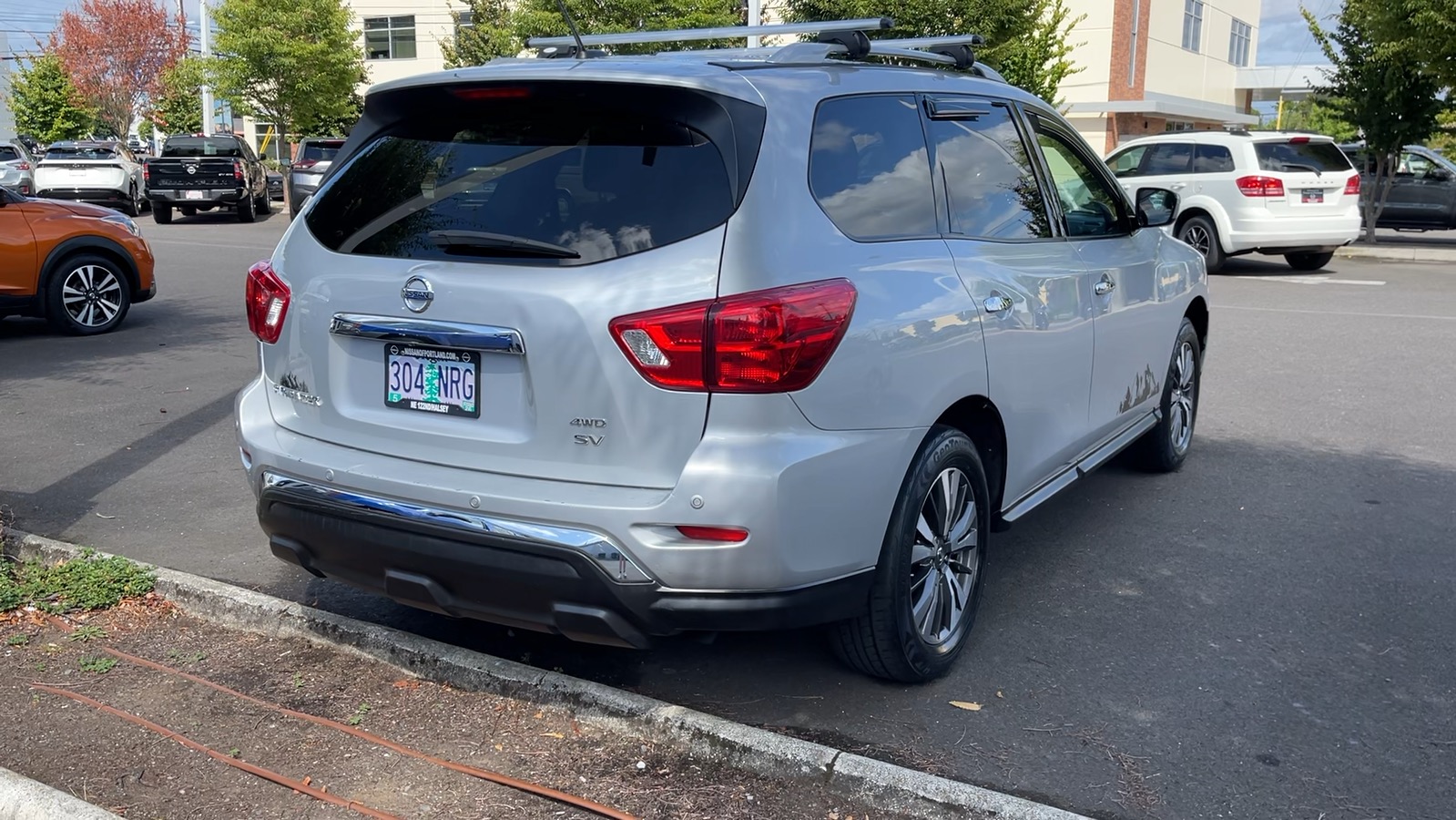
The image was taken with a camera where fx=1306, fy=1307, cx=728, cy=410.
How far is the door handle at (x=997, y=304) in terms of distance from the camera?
4172mm

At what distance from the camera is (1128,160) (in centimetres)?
1820

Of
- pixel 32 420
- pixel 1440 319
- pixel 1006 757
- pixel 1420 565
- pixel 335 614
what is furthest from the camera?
pixel 1440 319

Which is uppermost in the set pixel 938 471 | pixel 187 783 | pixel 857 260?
pixel 857 260

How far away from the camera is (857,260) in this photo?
12.0 feet

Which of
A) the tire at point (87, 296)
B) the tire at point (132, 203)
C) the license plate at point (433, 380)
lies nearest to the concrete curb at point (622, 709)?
the license plate at point (433, 380)

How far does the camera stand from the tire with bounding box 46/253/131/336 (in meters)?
10.8

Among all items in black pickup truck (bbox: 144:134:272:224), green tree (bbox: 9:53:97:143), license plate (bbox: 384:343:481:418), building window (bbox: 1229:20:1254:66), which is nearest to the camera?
license plate (bbox: 384:343:481:418)

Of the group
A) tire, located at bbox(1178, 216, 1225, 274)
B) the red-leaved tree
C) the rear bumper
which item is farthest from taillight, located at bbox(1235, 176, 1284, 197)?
the red-leaved tree

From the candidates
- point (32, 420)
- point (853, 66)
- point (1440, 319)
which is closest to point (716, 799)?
point (853, 66)

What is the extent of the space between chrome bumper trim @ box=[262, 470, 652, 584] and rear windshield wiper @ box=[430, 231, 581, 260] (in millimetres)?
705

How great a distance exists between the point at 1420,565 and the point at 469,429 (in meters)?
3.94

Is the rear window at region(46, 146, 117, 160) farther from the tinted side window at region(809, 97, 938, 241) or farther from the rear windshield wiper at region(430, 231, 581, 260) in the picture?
the tinted side window at region(809, 97, 938, 241)

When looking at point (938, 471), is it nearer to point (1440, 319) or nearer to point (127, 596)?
point (127, 596)

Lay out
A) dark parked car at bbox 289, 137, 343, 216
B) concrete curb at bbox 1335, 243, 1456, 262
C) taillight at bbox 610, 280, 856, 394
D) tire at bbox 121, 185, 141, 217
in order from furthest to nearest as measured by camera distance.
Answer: tire at bbox 121, 185, 141, 217, dark parked car at bbox 289, 137, 343, 216, concrete curb at bbox 1335, 243, 1456, 262, taillight at bbox 610, 280, 856, 394
